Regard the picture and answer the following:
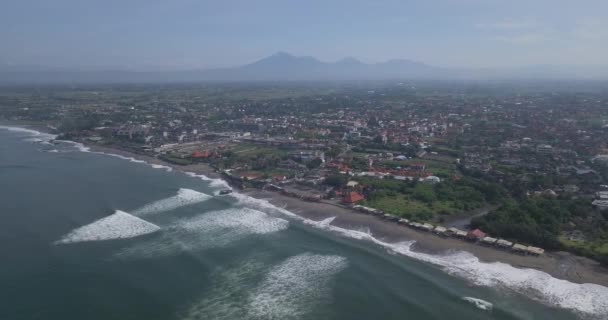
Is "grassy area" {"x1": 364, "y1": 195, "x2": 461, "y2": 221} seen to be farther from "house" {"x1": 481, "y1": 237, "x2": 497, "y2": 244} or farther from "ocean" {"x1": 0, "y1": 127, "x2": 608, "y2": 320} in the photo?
"house" {"x1": 481, "y1": 237, "x2": 497, "y2": 244}

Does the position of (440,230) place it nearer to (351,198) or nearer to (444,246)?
(444,246)

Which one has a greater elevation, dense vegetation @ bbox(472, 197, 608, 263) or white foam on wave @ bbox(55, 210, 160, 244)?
dense vegetation @ bbox(472, 197, 608, 263)

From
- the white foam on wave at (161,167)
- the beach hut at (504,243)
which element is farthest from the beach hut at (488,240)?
the white foam on wave at (161,167)

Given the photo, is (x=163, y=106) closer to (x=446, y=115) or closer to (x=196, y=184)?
(x=446, y=115)

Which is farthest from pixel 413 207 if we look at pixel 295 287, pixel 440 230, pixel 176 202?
pixel 176 202

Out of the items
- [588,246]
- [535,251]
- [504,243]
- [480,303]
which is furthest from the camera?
[504,243]

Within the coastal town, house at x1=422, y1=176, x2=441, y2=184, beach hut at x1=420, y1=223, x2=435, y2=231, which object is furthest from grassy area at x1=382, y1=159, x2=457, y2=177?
beach hut at x1=420, y1=223, x2=435, y2=231
